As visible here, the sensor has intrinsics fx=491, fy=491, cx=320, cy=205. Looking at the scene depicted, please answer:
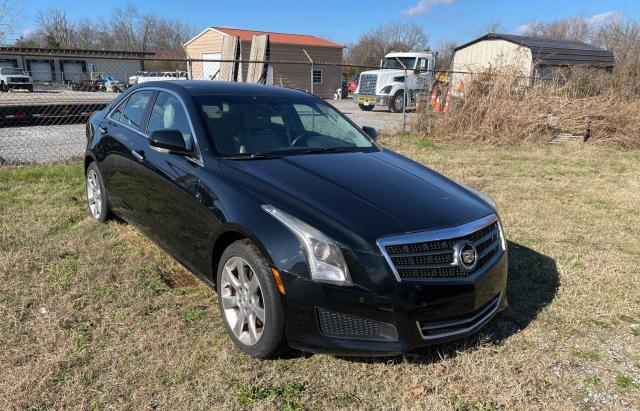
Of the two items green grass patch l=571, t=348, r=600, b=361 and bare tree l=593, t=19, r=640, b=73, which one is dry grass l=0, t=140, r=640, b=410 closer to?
green grass patch l=571, t=348, r=600, b=361

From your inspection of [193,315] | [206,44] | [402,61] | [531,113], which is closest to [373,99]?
[402,61]

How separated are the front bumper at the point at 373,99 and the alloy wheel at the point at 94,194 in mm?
18007

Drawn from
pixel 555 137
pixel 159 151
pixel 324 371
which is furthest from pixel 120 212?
pixel 555 137

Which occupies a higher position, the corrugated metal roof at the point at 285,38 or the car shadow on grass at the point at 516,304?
the corrugated metal roof at the point at 285,38

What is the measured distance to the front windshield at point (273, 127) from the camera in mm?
3600

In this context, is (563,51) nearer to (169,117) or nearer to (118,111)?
(118,111)

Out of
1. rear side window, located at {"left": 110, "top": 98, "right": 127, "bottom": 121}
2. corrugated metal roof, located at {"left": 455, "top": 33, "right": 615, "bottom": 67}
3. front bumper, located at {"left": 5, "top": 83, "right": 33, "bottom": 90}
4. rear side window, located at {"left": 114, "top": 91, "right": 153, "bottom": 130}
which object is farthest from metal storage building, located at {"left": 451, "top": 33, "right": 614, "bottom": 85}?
front bumper, located at {"left": 5, "top": 83, "right": 33, "bottom": 90}

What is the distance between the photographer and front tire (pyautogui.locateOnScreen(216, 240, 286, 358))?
2689 mm

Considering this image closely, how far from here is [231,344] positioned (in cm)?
310

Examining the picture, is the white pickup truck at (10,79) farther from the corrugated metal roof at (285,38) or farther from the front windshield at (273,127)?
the front windshield at (273,127)

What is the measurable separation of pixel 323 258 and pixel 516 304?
1.96 m

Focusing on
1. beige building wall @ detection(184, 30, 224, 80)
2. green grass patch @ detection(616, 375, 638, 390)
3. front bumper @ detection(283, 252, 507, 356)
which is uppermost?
beige building wall @ detection(184, 30, 224, 80)

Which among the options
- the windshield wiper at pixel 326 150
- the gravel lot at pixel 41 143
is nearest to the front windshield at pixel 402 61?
the gravel lot at pixel 41 143

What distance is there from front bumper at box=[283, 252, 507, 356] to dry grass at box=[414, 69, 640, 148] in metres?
10.3
